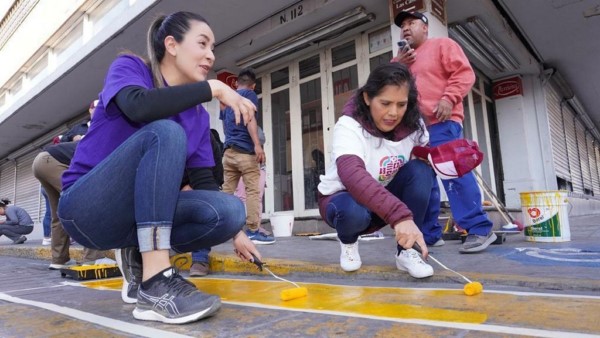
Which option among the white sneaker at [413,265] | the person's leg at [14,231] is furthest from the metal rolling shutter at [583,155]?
the person's leg at [14,231]

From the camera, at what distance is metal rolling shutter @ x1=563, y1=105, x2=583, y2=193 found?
34.1 feet

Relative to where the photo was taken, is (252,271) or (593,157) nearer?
(252,271)

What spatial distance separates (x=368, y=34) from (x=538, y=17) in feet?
9.20

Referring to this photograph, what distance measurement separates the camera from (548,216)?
127 inches

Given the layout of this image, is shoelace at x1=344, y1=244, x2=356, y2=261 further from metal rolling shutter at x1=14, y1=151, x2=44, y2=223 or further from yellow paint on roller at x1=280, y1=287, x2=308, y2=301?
metal rolling shutter at x1=14, y1=151, x2=44, y2=223

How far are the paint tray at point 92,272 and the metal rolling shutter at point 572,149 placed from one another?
10.9 metres

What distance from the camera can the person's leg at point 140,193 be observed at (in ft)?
4.78

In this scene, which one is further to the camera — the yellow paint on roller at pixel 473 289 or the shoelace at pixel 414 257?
the shoelace at pixel 414 257

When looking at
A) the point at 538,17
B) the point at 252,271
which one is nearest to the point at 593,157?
the point at 538,17

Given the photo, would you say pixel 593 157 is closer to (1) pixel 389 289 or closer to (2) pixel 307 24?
(2) pixel 307 24

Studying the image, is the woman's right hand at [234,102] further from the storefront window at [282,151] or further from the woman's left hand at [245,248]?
the storefront window at [282,151]

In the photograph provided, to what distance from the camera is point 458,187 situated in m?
2.92

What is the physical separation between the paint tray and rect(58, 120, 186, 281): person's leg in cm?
160

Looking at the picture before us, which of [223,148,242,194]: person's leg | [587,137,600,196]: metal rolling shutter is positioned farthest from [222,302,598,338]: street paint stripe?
[587,137,600,196]: metal rolling shutter
